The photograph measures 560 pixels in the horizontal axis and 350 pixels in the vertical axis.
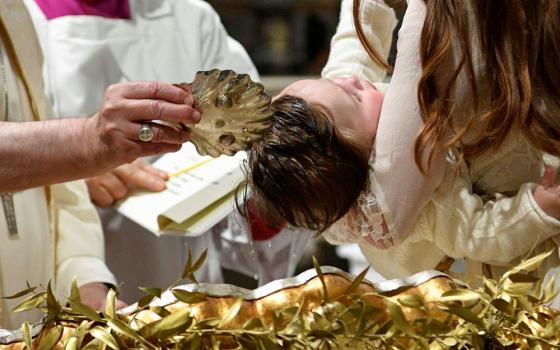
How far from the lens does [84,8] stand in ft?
6.29

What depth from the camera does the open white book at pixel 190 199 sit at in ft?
4.63

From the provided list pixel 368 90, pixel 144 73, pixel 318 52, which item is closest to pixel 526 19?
pixel 368 90

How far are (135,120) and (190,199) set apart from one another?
601 millimetres

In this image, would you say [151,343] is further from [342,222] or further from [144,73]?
[144,73]

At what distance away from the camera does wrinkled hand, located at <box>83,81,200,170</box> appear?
0.85 meters

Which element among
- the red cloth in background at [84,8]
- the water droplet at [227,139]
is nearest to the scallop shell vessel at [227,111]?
the water droplet at [227,139]

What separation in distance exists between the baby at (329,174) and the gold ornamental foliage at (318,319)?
0.69ft

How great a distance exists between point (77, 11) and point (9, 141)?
1012 mm

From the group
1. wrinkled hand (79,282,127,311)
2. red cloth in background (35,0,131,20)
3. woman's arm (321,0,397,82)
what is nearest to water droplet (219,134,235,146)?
woman's arm (321,0,397,82)

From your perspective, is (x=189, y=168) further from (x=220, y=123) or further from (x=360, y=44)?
(x=220, y=123)

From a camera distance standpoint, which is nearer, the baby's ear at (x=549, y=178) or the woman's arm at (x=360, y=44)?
the baby's ear at (x=549, y=178)

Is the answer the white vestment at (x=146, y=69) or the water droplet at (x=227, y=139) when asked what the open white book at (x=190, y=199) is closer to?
the white vestment at (x=146, y=69)

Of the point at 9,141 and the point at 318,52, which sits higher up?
the point at 9,141

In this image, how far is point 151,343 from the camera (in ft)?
2.43
